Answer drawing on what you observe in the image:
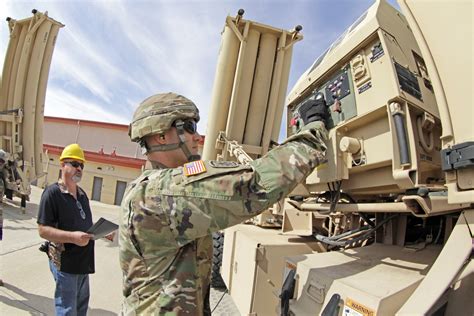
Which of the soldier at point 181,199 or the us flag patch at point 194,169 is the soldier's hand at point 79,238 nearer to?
the soldier at point 181,199

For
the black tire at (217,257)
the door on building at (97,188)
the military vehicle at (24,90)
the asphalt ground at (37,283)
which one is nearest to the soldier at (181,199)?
the asphalt ground at (37,283)

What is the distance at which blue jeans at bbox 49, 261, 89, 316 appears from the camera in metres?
2.50

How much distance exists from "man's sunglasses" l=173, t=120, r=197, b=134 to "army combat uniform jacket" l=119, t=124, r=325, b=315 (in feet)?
0.80

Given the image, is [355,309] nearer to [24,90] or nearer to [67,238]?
[67,238]

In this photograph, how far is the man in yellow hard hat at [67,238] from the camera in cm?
257

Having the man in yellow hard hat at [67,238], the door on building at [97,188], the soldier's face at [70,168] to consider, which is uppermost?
the soldier's face at [70,168]

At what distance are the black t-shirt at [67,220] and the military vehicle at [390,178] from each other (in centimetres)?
142

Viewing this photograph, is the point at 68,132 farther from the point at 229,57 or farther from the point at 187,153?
the point at 187,153

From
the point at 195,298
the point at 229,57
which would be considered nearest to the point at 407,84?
A: the point at 195,298

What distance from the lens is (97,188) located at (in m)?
20.9

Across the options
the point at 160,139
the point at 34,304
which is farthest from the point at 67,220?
the point at 160,139

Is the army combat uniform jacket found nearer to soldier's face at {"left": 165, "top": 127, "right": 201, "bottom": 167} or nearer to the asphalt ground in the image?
soldier's face at {"left": 165, "top": 127, "right": 201, "bottom": 167}

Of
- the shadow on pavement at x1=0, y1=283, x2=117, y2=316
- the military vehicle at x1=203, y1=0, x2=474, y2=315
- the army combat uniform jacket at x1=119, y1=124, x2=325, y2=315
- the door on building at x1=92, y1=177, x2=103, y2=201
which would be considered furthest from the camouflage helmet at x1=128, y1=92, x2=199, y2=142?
Result: the door on building at x1=92, y1=177, x2=103, y2=201

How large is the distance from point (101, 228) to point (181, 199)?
182 cm
